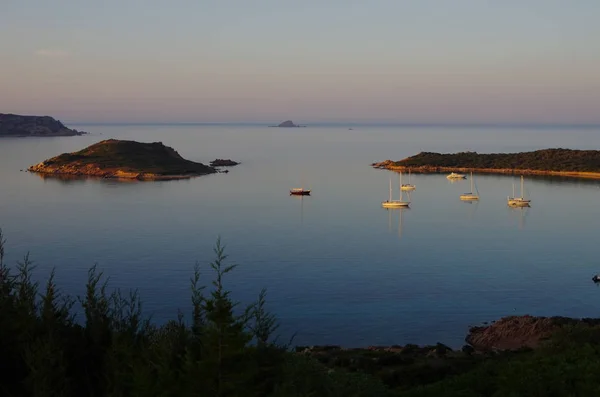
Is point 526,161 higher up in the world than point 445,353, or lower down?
higher up

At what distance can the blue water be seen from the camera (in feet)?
148

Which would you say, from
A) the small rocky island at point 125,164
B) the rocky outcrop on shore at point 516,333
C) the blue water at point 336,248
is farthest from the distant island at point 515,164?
the rocky outcrop on shore at point 516,333

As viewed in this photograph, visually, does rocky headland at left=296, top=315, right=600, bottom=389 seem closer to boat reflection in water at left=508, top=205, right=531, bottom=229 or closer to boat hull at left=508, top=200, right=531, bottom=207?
boat reflection in water at left=508, top=205, right=531, bottom=229

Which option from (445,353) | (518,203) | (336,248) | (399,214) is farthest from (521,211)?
(445,353)

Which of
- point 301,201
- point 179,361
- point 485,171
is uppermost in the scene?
point 485,171

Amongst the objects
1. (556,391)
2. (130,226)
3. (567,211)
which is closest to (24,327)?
(556,391)

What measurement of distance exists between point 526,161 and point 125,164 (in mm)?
98505

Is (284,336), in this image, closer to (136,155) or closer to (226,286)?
(226,286)

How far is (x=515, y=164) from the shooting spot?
160 meters

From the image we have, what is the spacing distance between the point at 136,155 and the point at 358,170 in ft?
177

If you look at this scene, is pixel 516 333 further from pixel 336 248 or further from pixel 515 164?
pixel 515 164

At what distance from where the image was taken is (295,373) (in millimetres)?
10820

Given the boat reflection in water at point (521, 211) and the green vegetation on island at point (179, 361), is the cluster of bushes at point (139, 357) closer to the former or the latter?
the green vegetation on island at point (179, 361)

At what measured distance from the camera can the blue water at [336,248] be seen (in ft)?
148
